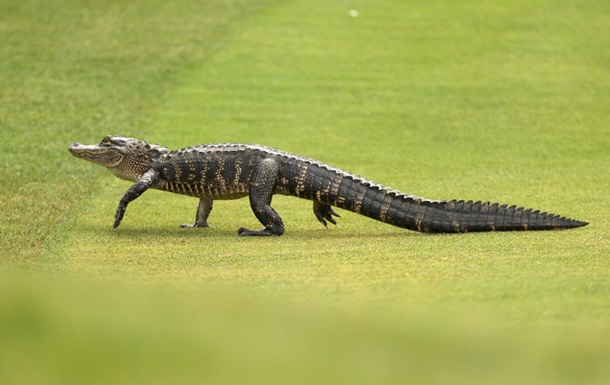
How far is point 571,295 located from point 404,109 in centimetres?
723

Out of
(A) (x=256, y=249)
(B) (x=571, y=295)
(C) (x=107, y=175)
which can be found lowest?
(C) (x=107, y=175)

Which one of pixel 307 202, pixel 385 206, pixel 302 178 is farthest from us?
pixel 307 202

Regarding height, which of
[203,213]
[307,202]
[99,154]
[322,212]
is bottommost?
[307,202]

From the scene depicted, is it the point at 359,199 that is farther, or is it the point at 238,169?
the point at 238,169

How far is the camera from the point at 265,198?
816 cm

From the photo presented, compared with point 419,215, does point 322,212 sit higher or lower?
lower

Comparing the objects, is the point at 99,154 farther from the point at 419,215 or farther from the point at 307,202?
the point at 419,215

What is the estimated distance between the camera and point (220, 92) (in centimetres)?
1300

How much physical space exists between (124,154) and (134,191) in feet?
1.42

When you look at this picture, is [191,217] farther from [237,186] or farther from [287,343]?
[287,343]

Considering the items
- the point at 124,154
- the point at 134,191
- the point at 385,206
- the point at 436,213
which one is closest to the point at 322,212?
the point at 385,206

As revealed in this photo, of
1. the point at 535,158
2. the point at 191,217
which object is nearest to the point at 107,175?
the point at 191,217

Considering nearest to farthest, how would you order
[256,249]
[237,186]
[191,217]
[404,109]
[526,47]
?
[256,249] → [237,186] → [191,217] → [404,109] → [526,47]

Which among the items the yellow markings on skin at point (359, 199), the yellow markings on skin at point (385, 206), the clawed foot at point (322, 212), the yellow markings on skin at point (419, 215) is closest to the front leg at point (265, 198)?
the clawed foot at point (322, 212)
